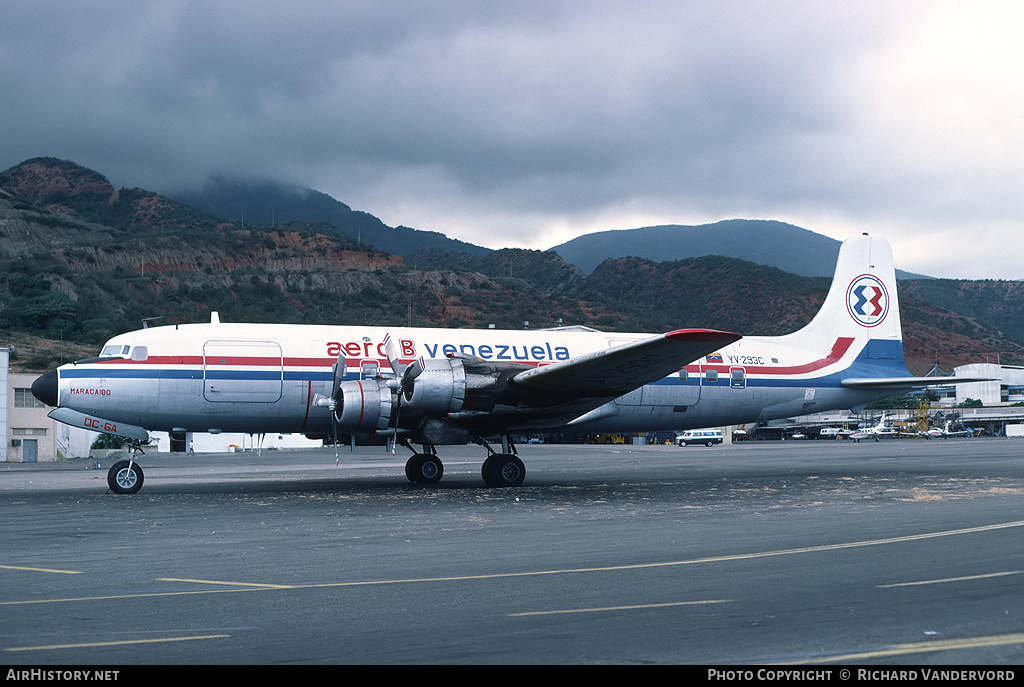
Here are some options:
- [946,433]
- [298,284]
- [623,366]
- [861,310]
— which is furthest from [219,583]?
[946,433]

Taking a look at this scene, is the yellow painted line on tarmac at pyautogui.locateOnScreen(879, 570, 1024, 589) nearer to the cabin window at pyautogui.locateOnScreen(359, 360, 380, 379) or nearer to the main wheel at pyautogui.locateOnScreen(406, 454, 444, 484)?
the cabin window at pyautogui.locateOnScreen(359, 360, 380, 379)

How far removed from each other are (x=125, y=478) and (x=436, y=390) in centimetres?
744

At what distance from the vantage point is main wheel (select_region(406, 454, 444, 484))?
23297 millimetres

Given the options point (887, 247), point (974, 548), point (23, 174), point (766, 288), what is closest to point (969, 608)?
point (974, 548)

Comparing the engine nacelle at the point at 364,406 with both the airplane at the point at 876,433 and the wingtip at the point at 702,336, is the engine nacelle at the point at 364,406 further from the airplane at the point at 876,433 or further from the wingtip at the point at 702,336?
the airplane at the point at 876,433

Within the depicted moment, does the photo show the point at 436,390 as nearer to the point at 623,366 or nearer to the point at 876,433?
the point at 623,366

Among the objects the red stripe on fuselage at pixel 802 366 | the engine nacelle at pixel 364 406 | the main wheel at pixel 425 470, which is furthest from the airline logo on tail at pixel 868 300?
the engine nacelle at pixel 364 406

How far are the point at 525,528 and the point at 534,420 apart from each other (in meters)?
8.57

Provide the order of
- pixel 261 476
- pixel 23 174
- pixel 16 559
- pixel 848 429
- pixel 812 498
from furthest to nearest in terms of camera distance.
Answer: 1. pixel 23 174
2. pixel 848 429
3. pixel 261 476
4. pixel 812 498
5. pixel 16 559

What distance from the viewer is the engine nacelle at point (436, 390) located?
19844 mm

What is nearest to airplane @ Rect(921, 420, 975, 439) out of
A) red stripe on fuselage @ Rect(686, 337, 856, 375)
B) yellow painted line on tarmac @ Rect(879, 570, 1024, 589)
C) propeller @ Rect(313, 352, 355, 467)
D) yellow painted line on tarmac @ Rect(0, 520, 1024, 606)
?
red stripe on fuselage @ Rect(686, 337, 856, 375)

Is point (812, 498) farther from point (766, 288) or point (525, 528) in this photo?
point (766, 288)

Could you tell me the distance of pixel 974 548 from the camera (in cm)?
1084

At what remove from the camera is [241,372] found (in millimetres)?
20750
